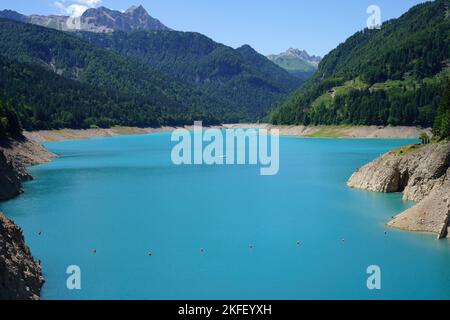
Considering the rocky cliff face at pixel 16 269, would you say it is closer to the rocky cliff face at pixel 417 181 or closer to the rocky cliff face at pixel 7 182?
the rocky cliff face at pixel 417 181

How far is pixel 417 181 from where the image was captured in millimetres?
63094

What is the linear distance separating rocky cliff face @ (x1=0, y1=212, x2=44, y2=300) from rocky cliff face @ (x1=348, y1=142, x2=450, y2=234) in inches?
1250

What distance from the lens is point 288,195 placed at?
74500 millimetres

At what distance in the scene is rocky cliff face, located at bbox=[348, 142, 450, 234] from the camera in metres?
48.4

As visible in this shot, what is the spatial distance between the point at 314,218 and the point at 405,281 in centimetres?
2187

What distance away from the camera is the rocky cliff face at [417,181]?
48.4 metres

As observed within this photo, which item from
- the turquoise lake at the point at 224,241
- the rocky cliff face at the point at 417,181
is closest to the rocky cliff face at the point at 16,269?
the turquoise lake at the point at 224,241

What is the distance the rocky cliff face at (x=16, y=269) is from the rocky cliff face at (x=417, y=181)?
104 feet

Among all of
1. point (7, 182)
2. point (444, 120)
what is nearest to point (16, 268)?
point (7, 182)

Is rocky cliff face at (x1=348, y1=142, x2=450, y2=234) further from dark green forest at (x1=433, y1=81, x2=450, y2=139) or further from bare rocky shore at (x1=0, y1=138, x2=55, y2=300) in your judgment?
bare rocky shore at (x1=0, y1=138, x2=55, y2=300)

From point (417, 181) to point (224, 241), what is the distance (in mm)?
27008

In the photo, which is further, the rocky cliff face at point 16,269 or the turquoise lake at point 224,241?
the turquoise lake at point 224,241
